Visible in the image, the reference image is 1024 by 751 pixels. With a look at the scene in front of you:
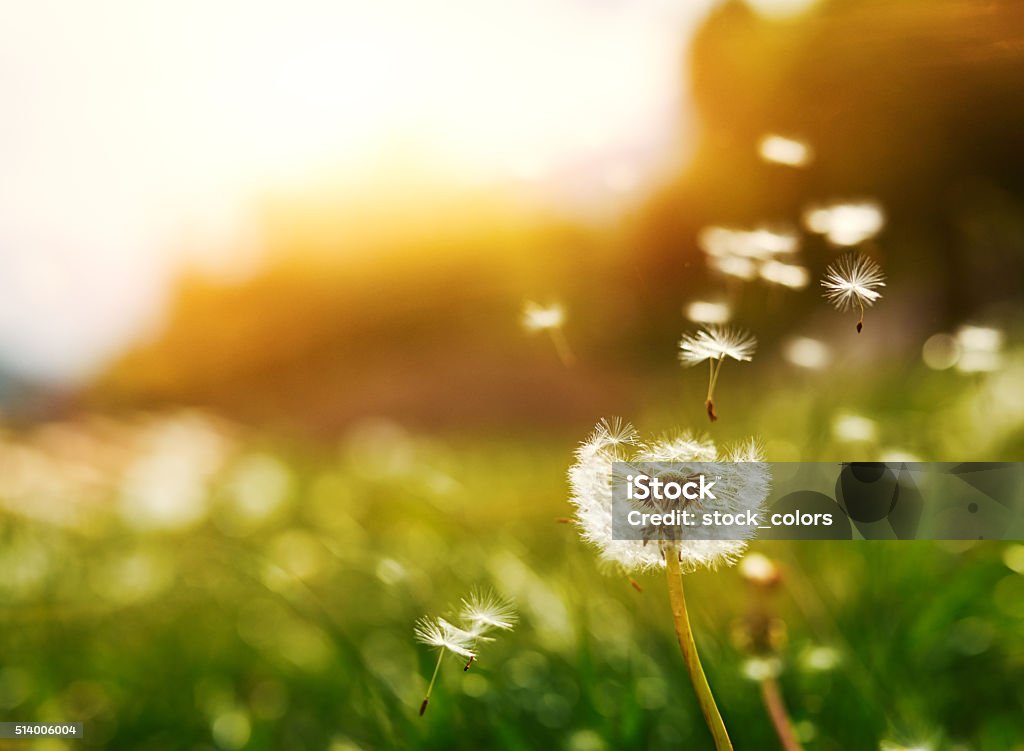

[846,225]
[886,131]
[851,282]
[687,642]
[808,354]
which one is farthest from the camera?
[886,131]

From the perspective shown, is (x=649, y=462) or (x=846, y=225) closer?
(x=649, y=462)

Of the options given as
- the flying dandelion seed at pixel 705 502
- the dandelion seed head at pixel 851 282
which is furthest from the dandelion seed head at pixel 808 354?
the flying dandelion seed at pixel 705 502

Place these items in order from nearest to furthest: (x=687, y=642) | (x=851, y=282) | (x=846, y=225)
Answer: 1. (x=687, y=642)
2. (x=851, y=282)
3. (x=846, y=225)

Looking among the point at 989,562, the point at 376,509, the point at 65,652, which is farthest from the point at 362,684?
the point at 376,509

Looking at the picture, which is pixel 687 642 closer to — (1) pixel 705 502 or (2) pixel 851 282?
(1) pixel 705 502

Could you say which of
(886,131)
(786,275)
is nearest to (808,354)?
(786,275)

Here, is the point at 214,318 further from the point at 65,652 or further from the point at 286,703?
the point at 286,703

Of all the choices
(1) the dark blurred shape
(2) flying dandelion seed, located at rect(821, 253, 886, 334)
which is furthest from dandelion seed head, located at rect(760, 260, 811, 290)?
(1) the dark blurred shape
